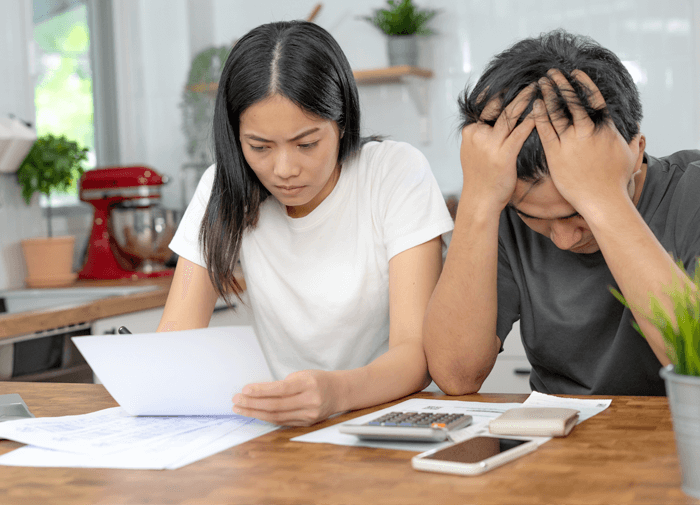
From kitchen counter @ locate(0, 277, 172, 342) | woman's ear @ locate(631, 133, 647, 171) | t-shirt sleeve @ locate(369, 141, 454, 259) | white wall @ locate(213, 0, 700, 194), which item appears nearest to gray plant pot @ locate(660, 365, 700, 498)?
woman's ear @ locate(631, 133, 647, 171)

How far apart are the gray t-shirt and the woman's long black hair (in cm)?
37

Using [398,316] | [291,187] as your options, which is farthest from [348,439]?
[291,187]

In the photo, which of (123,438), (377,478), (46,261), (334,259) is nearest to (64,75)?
(46,261)

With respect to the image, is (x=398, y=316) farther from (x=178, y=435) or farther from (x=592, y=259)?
(x=178, y=435)

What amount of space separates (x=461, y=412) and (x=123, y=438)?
412mm

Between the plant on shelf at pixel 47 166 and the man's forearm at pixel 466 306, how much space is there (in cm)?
187

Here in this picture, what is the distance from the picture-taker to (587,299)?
1.22 meters

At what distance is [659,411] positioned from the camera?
3.02ft

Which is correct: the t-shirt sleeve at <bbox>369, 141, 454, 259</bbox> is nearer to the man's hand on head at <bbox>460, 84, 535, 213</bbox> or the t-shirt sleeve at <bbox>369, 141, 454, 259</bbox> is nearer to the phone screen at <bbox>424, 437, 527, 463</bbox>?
the man's hand on head at <bbox>460, 84, 535, 213</bbox>

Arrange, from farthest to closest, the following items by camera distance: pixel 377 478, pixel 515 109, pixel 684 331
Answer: pixel 515 109 → pixel 377 478 → pixel 684 331

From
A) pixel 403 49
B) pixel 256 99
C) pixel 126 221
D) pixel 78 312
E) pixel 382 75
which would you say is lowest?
pixel 78 312

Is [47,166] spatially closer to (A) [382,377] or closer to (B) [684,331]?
(A) [382,377]

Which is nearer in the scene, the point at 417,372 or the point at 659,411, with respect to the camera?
the point at 659,411

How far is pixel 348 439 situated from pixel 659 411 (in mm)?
380
